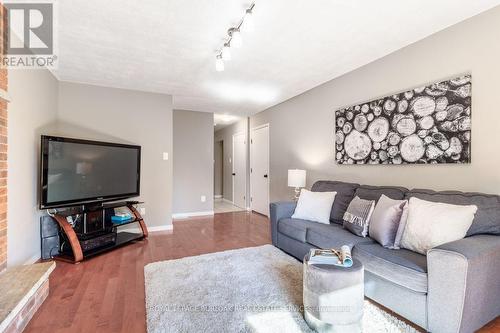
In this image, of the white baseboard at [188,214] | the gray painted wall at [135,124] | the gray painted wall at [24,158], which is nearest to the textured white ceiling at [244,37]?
the gray painted wall at [135,124]

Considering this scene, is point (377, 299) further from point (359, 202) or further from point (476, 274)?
point (359, 202)

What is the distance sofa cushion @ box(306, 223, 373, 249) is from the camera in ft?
7.23

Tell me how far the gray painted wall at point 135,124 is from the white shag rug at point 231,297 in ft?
5.68

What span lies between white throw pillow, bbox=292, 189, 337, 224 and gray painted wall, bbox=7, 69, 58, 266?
9.45 feet

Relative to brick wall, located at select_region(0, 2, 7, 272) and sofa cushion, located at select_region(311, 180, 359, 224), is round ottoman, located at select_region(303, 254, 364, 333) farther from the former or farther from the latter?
brick wall, located at select_region(0, 2, 7, 272)

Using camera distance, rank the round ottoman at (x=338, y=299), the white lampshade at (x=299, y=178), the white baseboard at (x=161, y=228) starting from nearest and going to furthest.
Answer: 1. the round ottoman at (x=338, y=299)
2. the white lampshade at (x=299, y=178)
3. the white baseboard at (x=161, y=228)

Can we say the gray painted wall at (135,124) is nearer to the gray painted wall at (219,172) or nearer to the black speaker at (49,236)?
the black speaker at (49,236)

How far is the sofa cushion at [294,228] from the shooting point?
2.68 metres

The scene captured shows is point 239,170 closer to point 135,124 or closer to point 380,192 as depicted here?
point 135,124

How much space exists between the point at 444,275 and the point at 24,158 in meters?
3.66

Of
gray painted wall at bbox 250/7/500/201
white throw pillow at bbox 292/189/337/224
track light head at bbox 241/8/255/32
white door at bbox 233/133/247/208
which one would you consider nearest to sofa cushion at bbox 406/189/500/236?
gray painted wall at bbox 250/7/500/201

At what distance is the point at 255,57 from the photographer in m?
2.87

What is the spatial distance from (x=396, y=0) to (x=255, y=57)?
4.67 ft

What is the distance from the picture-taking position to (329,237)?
2.34 meters
